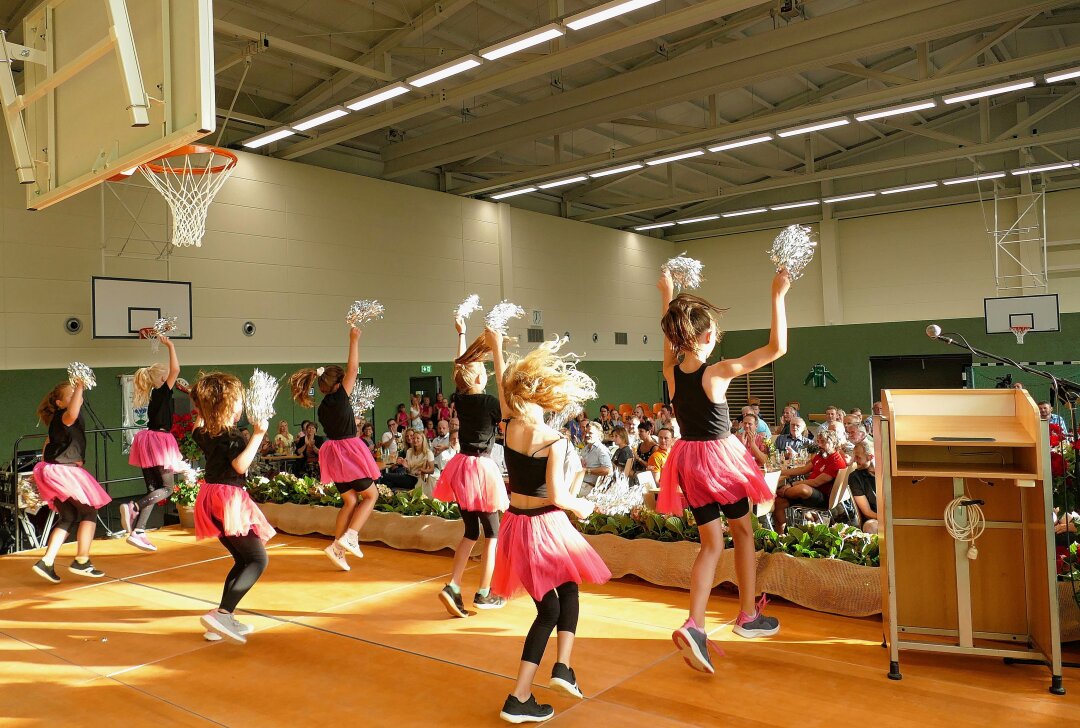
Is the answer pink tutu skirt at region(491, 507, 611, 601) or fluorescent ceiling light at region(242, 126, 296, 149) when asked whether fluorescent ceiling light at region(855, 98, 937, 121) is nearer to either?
fluorescent ceiling light at region(242, 126, 296, 149)

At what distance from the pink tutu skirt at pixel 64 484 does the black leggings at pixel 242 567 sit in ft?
5.72

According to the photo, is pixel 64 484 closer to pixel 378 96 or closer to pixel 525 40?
pixel 525 40

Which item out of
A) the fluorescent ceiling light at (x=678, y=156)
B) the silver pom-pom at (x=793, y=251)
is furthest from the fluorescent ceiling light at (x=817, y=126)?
the silver pom-pom at (x=793, y=251)

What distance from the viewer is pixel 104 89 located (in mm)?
3777

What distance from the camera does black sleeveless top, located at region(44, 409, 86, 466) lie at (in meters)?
5.33

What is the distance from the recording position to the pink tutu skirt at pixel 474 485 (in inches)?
167

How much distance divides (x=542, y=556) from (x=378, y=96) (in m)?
8.01

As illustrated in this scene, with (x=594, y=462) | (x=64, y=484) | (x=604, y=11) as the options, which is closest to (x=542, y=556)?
(x=64, y=484)

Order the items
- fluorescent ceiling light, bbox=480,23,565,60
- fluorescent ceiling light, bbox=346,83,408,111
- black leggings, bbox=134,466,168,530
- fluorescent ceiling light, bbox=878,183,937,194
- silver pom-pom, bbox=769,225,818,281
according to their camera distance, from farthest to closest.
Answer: fluorescent ceiling light, bbox=878,183,937,194 → fluorescent ceiling light, bbox=346,83,408,111 → fluorescent ceiling light, bbox=480,23,565,60 → black leggings, bbox=134,466,168,530 → silver pom-pom, bbox=769,225,818,281

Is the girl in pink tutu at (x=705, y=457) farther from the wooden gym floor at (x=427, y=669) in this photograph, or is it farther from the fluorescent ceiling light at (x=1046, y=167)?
the fluorescent ceiling light at (x=1046, y=167)

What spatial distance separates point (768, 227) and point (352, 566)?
53.4ft

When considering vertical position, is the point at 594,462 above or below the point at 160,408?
below

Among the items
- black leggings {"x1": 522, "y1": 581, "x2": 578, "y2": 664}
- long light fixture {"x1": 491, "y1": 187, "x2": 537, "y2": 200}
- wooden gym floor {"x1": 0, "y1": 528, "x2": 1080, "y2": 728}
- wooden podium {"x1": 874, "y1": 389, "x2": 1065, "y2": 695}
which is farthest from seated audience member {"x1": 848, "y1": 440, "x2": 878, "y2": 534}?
long light fixture {"x1": 491, "y1": 187, "x2": 537, "y2": 200}

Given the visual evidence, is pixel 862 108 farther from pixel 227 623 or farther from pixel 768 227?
pixel 227 623
